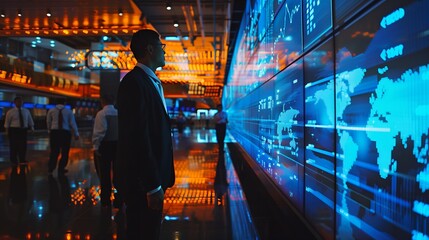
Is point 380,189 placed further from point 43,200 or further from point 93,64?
point 93,64

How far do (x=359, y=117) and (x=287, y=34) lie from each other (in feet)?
7.55

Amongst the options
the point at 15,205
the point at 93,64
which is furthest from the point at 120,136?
the point at 93,64

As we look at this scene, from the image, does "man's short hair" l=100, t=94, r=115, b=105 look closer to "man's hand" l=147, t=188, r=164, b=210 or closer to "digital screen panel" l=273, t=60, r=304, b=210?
"digital screen panel" l=273, t=60, r=304, b=210

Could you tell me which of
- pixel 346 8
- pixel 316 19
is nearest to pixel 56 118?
pixel 316 19

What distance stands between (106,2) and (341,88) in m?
6.60

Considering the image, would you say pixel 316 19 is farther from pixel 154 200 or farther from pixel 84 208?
pixel 84 208

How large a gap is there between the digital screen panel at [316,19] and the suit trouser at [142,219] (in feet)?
5.70

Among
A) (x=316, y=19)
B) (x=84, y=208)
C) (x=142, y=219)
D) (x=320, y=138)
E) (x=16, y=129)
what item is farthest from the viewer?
(x=16, y=129)

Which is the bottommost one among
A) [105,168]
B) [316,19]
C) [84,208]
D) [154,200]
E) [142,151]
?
[84,208]

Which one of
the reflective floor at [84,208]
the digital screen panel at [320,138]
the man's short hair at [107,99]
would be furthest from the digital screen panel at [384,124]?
the man's short hair at [107,99]

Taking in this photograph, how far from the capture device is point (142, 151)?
5.80 ft

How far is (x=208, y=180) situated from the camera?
22.3ft

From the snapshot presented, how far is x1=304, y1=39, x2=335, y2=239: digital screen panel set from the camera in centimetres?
251

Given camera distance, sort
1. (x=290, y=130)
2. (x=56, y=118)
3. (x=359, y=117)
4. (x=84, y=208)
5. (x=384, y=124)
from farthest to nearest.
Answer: (x=56, y=118)
(x=84, y=208)
(x=290, y=130)
(x=359, y=117)
(x=384, y=124)
